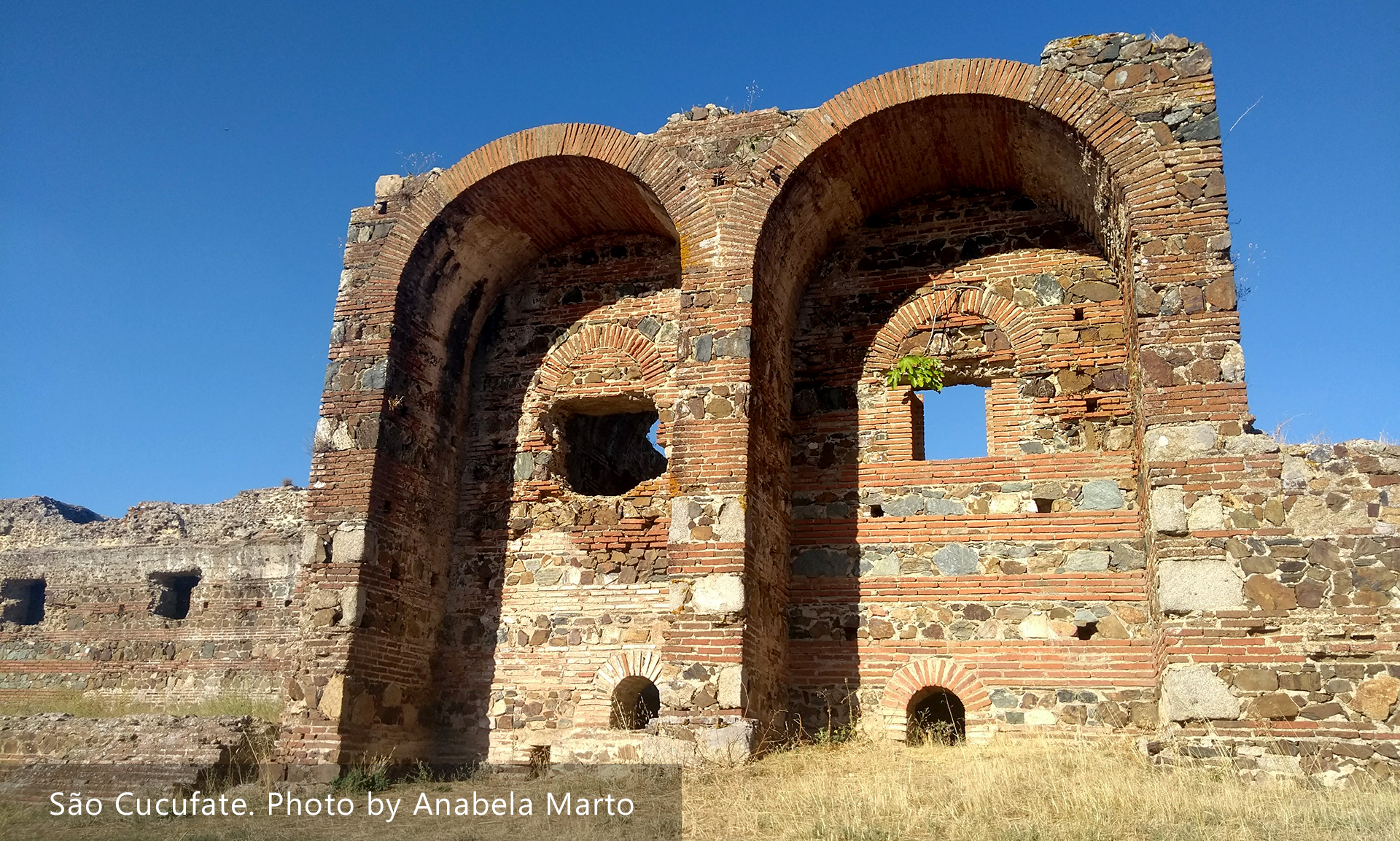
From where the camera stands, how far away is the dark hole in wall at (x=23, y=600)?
18.5 m

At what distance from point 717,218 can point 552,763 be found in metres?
5.47

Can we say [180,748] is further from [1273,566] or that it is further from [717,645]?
[1273,566]

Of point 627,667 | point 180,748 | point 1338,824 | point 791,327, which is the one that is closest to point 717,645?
point 627,667

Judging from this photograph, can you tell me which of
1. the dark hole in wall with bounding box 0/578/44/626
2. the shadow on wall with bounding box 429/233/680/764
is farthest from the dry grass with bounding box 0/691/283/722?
the shadow on wall with bounding box 429/233/680/764

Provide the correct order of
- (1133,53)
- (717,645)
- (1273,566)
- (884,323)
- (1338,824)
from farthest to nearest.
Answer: (884,323) < (1133,53) < (717,645) < (1273,566) < (1338,824)

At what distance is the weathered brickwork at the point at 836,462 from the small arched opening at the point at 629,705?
0.12 feet

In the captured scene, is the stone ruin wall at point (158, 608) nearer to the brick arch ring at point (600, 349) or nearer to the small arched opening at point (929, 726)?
the brick arch ring at point (600, 349)

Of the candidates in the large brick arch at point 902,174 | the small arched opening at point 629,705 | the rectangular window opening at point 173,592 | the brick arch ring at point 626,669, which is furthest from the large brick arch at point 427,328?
the rectangular window opening at point 173,592

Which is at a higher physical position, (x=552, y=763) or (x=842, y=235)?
(x=842, y=235)

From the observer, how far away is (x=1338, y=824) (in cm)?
588

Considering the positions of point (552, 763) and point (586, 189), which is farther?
point (586, 189)

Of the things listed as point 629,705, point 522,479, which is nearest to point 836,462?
point 629,705

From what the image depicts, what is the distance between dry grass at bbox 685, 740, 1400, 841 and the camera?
596cm

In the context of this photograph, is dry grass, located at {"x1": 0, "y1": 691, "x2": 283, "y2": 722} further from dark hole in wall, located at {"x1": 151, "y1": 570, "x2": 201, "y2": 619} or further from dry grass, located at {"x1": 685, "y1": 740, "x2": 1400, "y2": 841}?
dry grass, located at {"x1": 685, "y1": 740, "x2": 1400, "y2": 841}
